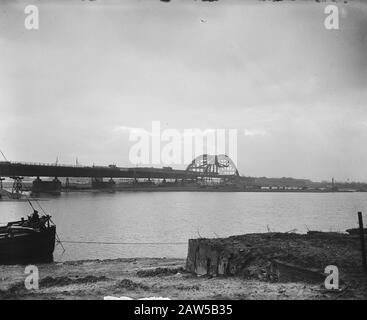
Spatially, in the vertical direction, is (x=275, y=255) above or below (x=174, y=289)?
above

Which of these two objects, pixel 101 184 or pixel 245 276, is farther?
pixel 101 184

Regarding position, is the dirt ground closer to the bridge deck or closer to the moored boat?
the moored boat

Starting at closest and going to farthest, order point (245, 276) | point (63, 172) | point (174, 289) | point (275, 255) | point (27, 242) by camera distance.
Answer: point (174, 289)
point (245, 276)
point (275, 255)
point (27, 242)
point (63, 172)

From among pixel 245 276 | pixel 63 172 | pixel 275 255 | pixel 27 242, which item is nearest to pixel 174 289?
pixel 245 276

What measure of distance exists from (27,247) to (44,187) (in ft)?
310

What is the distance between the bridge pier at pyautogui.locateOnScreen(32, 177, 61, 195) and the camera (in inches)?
4306

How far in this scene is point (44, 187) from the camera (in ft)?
371

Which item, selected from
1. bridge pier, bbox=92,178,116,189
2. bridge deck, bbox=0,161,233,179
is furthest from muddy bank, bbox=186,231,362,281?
bridge pier, bbox=92,178,116,189

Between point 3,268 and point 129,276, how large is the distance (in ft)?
30.6

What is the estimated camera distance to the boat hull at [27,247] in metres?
22.9

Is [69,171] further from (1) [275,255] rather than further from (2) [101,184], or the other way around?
(1) [275,255]

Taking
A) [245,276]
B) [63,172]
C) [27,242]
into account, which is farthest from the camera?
[63,172]

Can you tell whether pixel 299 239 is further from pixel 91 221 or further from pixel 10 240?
pixel 91 221

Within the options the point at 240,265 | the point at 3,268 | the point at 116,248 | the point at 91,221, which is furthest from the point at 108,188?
the point at 240,265
